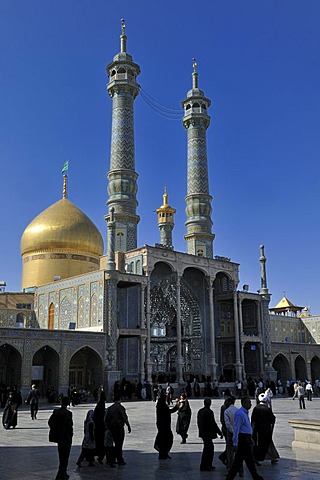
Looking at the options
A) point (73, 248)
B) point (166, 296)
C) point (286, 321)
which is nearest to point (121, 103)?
point (73, 248)

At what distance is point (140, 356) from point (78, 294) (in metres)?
5.09

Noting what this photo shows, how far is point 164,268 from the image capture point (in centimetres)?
3559

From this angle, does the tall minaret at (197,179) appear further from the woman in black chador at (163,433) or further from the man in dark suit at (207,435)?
the man in dark suit at (207,435)

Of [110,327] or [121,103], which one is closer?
[110,327]

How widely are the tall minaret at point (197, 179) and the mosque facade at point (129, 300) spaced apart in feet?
0.27

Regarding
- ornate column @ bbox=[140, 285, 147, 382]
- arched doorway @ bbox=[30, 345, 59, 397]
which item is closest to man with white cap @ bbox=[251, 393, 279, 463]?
arched doorway @ bbox=[30, 345, 59, 397]

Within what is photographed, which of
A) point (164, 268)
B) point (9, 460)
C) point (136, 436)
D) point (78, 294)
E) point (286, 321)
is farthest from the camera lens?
point (286, 321)

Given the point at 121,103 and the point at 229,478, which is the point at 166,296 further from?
the point at 229,478

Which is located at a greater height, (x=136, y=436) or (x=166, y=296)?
(x=166, y=296)

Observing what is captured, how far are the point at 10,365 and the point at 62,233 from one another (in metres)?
13.4

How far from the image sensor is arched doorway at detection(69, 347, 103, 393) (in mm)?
29375

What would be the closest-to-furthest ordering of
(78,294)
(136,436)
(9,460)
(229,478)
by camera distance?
(229,478) → (9,460) → (136,436) → (78,294)

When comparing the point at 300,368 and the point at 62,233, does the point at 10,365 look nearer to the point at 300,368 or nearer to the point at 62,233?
the point at 62,233

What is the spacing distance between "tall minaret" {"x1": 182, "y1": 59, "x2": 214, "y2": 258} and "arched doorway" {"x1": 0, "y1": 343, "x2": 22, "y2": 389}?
58.7ft
